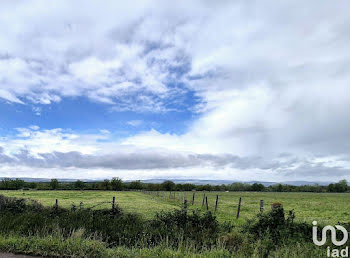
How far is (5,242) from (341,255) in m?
11.1

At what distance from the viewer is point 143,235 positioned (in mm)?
10297

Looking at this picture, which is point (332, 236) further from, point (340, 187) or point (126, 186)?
point (340, 187)

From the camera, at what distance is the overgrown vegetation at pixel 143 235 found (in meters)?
8.48

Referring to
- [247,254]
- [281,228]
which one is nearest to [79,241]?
[247,254]

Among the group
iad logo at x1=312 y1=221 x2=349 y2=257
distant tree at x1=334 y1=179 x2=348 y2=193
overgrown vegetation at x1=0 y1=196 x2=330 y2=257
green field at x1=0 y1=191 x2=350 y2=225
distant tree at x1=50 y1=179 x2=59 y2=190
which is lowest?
distant tree at x1=50 y1=179 x2=59 y2=190

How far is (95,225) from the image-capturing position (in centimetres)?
1210

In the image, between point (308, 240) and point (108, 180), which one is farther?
point (108, 180)

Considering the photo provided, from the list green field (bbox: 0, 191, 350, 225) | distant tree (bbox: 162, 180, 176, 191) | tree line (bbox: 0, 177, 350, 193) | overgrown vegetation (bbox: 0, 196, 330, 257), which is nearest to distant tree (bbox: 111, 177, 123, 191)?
tree line (bbox: 0, 177, 350, 193)

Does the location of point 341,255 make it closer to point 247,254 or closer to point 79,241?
point 247,254

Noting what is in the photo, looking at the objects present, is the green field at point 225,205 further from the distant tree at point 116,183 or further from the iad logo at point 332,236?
the distant tree at point 116,183

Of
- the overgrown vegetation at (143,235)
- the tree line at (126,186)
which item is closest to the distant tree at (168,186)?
the tree line at (126,186)

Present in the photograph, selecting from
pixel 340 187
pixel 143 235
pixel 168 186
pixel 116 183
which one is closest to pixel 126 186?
pixel 116 183

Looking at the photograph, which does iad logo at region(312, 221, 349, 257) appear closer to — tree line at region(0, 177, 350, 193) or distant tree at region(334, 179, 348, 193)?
tree line at region(0, 177, 350, 193)

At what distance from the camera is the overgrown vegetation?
334 inches
